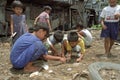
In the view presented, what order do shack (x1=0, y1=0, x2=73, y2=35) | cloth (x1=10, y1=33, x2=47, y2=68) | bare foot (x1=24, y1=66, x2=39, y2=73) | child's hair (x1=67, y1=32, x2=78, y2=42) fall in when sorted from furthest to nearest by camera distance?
shack (x1=0, y1=0, x2=73, y2=35)
child's hair (x1=67, y1=32, x2=78, y2=42)
bare foot (x1=24, y1=66, x2=39, y2=73)
cloth (x1=10, y1=33, x2=47, y2=68)

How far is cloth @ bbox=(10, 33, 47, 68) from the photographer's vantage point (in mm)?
5633

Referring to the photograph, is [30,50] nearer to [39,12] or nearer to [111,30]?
[111,30]

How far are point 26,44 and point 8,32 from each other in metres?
6.43

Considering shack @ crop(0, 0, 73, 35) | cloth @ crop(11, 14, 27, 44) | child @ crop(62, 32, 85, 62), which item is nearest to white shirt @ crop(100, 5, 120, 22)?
child @ crop(62, 32, 85, 62)

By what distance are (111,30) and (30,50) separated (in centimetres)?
266

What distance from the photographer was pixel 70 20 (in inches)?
822

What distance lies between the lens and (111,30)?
297 inches

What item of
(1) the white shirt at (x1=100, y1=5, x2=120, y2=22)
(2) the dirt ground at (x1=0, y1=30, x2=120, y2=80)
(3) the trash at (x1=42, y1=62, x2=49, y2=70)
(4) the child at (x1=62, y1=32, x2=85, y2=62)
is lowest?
(2) the dirt ground at (x1=0, y1=30, x2=120, y2=80)

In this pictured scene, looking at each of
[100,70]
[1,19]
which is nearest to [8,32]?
[1,19]

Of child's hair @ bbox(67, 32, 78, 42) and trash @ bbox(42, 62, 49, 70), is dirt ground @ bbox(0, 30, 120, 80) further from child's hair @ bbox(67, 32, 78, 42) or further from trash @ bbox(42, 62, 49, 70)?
child's hair @ bbox(67, 32, 78, 42)

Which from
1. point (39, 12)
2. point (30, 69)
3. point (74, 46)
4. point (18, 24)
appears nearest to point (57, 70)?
point (30, 69)

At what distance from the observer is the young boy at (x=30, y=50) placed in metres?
5.64

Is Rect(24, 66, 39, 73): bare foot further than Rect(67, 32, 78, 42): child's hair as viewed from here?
No

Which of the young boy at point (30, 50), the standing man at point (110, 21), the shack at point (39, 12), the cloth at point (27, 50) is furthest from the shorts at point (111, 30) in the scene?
the shack at point (39, 12)
